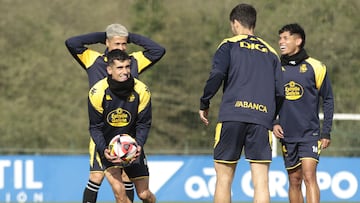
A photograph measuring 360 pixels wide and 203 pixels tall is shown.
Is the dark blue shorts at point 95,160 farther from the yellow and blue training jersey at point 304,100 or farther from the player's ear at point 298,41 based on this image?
the player's ear at point 298,41

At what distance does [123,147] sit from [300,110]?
2661mm

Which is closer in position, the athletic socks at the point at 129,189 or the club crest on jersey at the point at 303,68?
the athletic socks at the point at 129,189

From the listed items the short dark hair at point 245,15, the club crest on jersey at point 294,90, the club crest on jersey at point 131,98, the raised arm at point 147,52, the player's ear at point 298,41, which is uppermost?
the short dark hair at point 245,15

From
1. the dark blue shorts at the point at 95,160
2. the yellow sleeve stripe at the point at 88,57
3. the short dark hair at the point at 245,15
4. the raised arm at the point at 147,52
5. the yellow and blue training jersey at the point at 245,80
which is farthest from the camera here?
the raised arm at the point at 147,52

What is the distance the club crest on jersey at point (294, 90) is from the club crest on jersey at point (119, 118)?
2281mm

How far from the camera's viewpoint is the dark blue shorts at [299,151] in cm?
1184

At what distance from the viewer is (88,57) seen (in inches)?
457

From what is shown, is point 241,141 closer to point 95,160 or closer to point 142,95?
point 142,95

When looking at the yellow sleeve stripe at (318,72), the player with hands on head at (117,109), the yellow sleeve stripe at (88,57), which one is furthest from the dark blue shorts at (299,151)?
the yellow sleeve stripe at (88,57)

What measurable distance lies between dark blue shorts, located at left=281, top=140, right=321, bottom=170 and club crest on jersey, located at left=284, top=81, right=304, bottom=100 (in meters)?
0.57

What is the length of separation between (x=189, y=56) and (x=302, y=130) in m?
15.0

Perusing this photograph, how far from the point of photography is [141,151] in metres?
10.7

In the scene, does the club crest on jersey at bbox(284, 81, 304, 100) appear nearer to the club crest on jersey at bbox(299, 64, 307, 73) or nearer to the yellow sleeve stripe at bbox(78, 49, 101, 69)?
the club crest on jersey at bbox(299, 64, 307, 73)

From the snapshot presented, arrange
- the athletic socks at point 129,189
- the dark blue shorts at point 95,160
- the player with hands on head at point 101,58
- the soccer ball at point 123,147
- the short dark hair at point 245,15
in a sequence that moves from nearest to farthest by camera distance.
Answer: the short dark hair at point 245,15 → the soccer ball at point 123,147 → the dark blue shorts at point 95,160 → the player with hands on head at point 101,58 → the athletic socks at point 129,189
